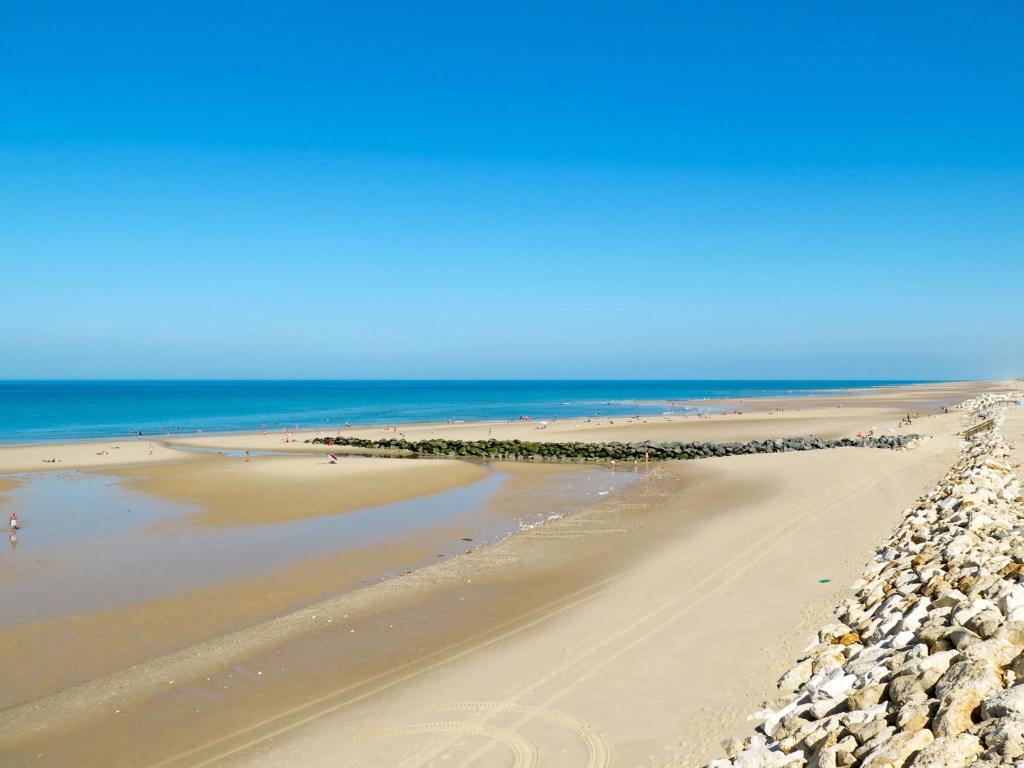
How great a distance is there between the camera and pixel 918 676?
5.59 metres

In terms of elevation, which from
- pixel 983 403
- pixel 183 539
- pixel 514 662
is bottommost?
pixel 183 539

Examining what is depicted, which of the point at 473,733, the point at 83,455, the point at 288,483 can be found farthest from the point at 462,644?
the point at 83,455

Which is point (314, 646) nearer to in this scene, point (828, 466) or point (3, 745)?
point (3, 745)

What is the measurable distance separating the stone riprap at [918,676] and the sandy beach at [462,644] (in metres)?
0.62

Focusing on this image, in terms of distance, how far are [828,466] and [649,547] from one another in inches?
561

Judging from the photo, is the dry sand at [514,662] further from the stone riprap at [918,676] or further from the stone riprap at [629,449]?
the stone riprap at [629,449]

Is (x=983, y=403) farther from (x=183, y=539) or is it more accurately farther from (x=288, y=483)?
(x=183, y=539)

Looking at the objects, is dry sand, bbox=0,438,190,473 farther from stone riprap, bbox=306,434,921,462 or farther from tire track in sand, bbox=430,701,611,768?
tire track in sand, bbox=430,701,611,768

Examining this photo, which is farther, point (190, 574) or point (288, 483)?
point (288, 483)

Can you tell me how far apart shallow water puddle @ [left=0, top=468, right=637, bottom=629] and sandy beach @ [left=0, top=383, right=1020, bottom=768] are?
0.23 m

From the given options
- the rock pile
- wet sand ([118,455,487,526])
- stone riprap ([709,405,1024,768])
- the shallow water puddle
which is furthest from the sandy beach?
the rock pile

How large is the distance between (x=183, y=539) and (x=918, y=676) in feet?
53.6

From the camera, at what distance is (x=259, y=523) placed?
19.0 m

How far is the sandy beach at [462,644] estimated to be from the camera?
7039 mm
